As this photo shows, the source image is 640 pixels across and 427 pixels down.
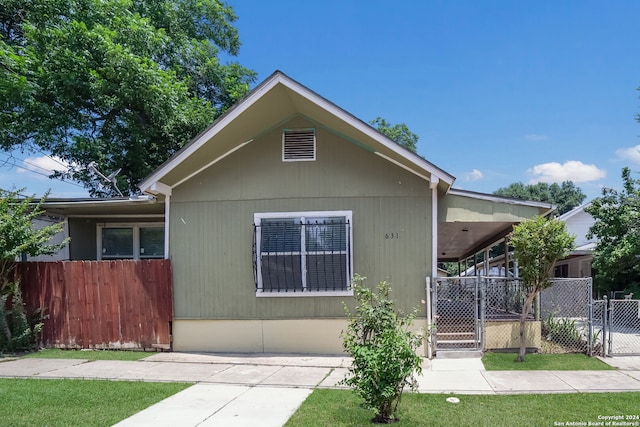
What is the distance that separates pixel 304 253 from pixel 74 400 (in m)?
4.24

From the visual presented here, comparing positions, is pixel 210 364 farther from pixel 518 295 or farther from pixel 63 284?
pixel 518 295

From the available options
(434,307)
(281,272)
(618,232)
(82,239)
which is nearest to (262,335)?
(281,272)

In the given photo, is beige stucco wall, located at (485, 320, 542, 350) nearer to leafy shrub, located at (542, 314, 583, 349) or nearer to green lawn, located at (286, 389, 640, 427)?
leafy shrub, located at (542, 314, 583, 349)

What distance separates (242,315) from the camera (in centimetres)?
843

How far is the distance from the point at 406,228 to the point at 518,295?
9.20 feet

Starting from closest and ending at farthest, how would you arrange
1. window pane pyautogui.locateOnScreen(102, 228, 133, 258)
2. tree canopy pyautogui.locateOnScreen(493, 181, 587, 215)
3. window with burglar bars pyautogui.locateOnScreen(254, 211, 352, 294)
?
1. window with burglar bars pyautogui.locateOnScreen(254, 211, 352, 294)
2. window pane pyautogui.locateOnScreen(102, 228, 133, 258)
3. tree canopy pyautogui.locateOnScreen(493, 181, 587, 215)

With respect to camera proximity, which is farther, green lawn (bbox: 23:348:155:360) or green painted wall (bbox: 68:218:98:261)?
green painted wall (bbox: 68:218:98:261)

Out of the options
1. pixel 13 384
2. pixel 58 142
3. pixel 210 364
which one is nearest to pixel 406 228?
pixel 210 364

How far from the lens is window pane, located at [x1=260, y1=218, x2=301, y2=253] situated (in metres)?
8.27

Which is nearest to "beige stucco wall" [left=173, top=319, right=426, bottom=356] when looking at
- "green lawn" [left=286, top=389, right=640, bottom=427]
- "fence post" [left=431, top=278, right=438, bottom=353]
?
"fence post" [left=431, top=278, right=438, bottom=353]

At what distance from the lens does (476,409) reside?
16.4ft

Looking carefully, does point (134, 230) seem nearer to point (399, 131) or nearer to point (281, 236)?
point (281, 236)

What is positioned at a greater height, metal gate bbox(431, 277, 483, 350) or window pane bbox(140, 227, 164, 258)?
window pane bbox(140, 227, 164, 258)

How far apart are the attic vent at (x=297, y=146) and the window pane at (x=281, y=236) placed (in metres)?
1.22
